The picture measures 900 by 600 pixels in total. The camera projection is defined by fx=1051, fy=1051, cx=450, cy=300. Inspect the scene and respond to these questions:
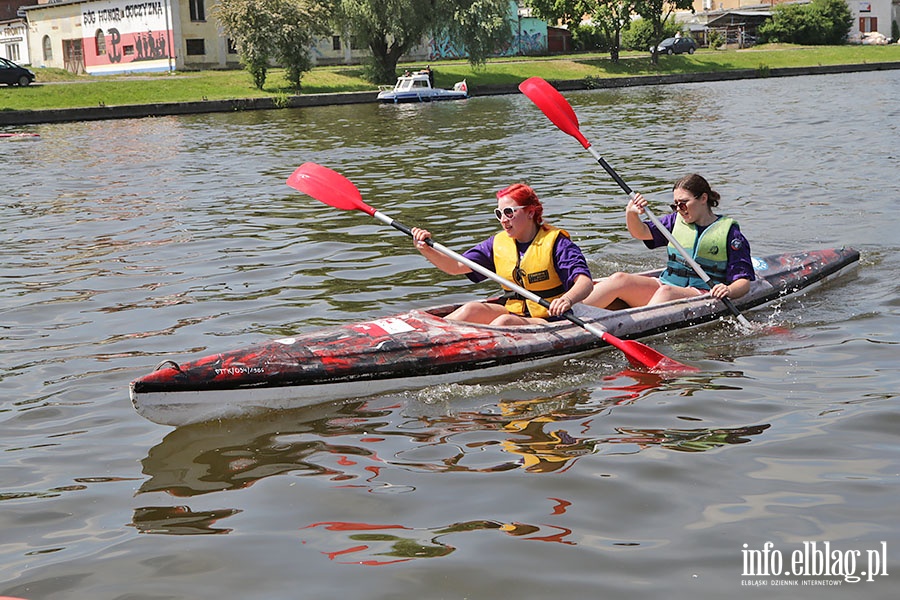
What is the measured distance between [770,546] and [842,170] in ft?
43.5

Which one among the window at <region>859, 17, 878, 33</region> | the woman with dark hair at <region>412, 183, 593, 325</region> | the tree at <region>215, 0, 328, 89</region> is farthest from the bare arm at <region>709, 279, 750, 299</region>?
the window at <region>859, 17, 878, 33</region>

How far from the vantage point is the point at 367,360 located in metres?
6.38

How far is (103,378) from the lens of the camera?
7086mm

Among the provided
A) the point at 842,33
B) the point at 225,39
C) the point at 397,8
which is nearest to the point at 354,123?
the point at 397,8

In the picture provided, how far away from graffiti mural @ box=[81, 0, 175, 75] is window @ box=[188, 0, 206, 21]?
3.90 ft

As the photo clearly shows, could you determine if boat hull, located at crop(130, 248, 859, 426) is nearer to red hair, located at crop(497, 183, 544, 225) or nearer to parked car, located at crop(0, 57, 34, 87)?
red hair, located at crop(497, 183, 544, 225)

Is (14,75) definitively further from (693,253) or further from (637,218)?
(693,253)

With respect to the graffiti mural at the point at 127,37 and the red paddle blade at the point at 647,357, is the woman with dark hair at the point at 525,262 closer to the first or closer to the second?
the red paddle blade at the point at 647,357

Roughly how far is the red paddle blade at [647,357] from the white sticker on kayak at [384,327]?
54.0 inches

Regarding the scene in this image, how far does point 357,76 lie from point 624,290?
4030 centimetres

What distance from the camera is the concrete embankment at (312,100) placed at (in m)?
35.1

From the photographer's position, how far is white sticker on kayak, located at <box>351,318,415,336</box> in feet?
21.7

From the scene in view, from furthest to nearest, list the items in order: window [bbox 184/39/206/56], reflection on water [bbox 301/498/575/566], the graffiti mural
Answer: window [bbox 184/39/206/56], the graffiti mural, reflection on water [bbox 301/498/575/566]

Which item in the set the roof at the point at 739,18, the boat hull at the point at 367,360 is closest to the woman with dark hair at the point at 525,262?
the boat hull at the point at 367,360
